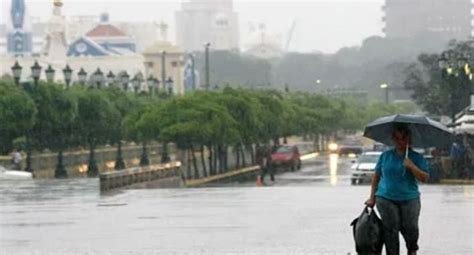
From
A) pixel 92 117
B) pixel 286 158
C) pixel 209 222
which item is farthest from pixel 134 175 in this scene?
pixel 92 117

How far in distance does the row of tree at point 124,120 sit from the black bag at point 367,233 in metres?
48.1

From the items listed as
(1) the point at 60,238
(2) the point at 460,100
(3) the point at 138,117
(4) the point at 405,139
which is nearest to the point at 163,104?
(3) the point at 138,117

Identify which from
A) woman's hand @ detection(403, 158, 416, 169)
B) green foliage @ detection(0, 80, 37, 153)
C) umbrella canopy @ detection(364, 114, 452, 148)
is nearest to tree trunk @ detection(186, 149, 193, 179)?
green foliage @ detection(0, 80, 37, 153)

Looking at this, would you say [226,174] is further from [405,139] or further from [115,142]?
[405,139]

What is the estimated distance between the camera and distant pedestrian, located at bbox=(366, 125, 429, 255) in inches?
600

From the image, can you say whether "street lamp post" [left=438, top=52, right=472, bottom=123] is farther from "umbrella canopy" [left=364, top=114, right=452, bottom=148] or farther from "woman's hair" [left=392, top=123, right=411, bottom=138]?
"woman's hair" [left=392, top=123, right=411, bottom=138]

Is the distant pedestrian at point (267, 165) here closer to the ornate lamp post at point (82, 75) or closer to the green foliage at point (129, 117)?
the green foliage at point (129, 117)

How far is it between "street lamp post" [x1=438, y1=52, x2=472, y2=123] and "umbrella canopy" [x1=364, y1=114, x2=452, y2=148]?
43.8m

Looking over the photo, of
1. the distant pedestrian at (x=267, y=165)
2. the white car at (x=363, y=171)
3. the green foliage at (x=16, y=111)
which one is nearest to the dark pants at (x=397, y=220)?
the white car at (x=363, y=171)

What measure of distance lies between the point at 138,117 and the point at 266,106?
1497 cm

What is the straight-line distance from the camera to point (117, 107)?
78.8m

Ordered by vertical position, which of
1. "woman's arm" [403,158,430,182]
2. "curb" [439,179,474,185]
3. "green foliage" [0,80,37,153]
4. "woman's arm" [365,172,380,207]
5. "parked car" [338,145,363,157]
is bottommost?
"parked car" [338,145,363,157]

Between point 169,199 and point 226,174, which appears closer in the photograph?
point 169,199

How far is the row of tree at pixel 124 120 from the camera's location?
6488 centimetres
